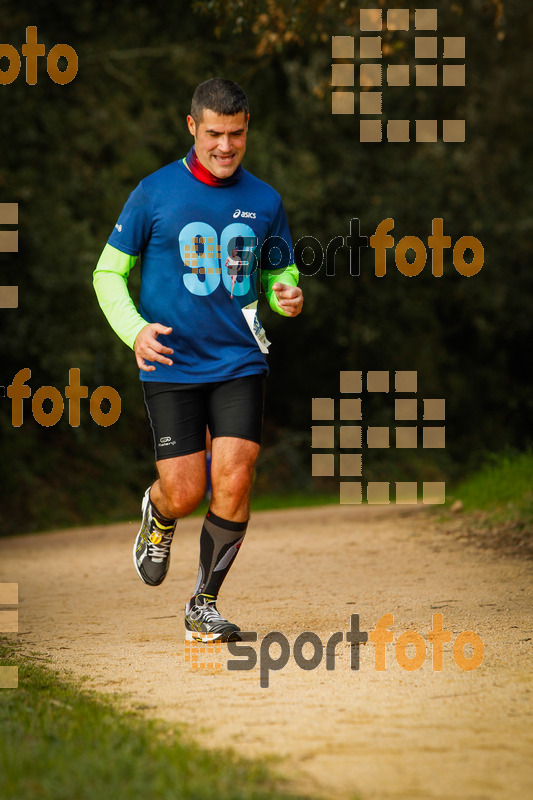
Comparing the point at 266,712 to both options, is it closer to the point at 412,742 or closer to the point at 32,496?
the point at 412,742

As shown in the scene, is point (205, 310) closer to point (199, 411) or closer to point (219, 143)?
point (199, 411)

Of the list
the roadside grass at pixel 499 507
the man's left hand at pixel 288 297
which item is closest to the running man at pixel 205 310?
the man's left hand at pixel 288 297

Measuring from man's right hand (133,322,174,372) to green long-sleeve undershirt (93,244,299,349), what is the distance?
9cm

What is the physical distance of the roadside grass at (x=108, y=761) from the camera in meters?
2.83

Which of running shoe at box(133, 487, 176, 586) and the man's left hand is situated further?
running shoe at box(133, 487, 176, 586)

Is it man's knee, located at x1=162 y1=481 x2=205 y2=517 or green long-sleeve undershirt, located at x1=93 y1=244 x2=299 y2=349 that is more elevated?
green long-sleeve undershirt, located at x1=93 y1=244 x2=299 y2=349

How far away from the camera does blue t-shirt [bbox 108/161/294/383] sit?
5102 millimetres

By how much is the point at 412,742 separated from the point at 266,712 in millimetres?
623

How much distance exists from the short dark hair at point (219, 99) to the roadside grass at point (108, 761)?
2.78m

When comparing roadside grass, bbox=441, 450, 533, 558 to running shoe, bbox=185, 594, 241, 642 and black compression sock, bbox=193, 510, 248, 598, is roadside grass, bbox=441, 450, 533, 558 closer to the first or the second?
black compression sock, bbox=193, 510, 248, 598

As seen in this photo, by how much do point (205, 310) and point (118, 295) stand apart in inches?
16.8

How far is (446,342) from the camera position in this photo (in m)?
26.1

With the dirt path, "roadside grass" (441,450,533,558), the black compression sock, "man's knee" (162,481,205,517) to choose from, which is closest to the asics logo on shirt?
"man's knee" (162,481,205,517)

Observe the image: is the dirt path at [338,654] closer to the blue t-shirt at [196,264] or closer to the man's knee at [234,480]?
the man's knee at [234,480]
